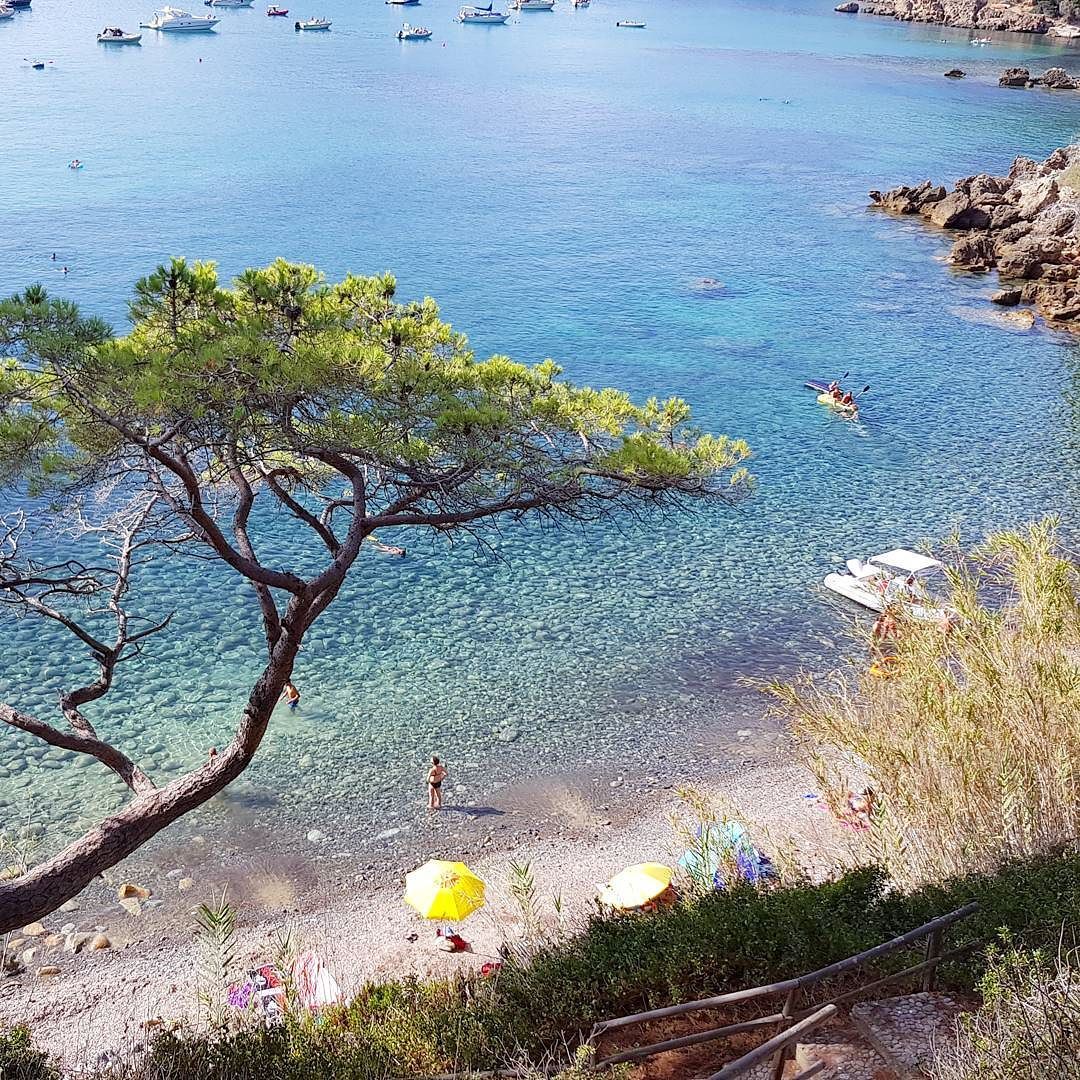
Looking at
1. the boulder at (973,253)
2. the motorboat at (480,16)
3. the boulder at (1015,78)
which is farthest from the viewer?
the motorboat at (480,16)

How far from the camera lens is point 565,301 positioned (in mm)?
43156

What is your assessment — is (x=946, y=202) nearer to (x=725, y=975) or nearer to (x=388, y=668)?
(x=388, y=668)

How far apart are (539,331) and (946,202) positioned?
27408 millimetres

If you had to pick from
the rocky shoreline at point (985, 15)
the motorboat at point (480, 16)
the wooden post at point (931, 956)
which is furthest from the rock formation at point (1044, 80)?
the wooden post at point (931, 956)

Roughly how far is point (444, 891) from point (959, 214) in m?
49.8

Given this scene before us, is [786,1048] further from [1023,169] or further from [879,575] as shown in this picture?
[1023,169]

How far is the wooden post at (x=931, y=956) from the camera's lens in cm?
847

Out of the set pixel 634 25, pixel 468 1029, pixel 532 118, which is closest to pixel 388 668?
pixel 468 1029

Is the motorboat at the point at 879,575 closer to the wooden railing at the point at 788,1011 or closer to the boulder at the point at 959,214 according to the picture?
the wooden railing at the point at 788,1011

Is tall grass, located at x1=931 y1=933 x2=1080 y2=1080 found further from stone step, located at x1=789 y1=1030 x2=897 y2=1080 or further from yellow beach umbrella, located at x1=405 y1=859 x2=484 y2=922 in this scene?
yellow beach umbrella, located at x1=405 y1=859 x2=484 y2=922

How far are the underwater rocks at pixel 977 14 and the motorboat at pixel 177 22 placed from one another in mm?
87290

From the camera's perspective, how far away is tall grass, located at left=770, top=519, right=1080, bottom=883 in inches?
427

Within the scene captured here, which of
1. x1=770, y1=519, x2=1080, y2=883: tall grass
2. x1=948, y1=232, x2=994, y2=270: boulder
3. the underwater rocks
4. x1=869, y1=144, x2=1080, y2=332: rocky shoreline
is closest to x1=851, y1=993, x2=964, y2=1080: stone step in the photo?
x1=770, y1=519, x2=1080, y2=883: tall grass

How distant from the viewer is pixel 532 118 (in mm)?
77562
